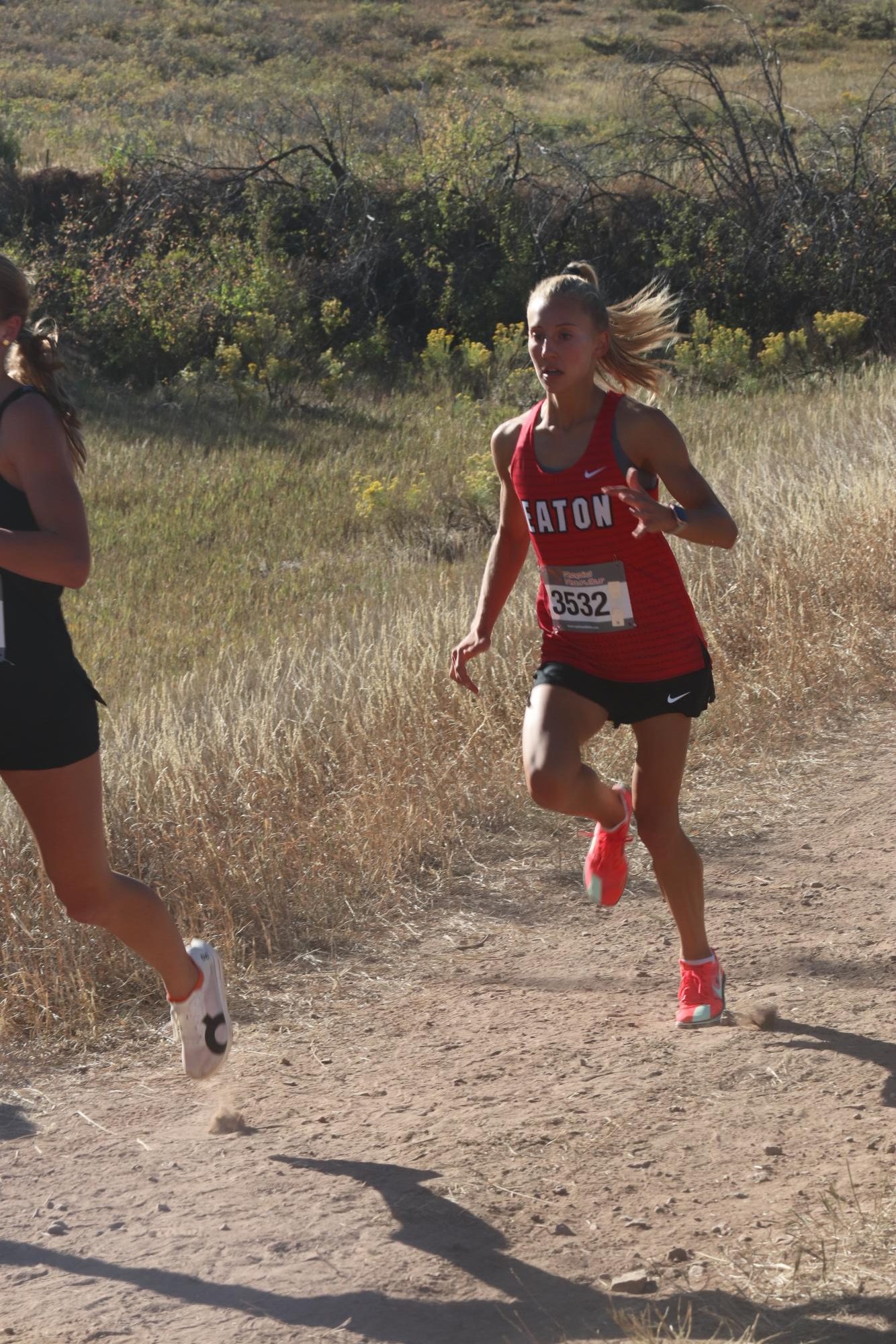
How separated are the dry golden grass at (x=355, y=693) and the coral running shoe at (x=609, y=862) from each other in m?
1.05

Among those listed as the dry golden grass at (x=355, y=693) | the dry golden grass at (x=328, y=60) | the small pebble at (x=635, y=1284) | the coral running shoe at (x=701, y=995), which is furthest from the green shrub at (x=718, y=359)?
the small pebble at (x=635, y=1284)

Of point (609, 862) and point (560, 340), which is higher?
point (560, 340)

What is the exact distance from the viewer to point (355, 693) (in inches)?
237

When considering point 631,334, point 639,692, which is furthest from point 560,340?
point 639,692

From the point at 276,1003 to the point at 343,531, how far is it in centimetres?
757

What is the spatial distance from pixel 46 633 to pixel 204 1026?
1.00 meters

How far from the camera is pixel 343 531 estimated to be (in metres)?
11.5

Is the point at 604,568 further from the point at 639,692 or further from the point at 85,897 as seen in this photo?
the point at 85,897

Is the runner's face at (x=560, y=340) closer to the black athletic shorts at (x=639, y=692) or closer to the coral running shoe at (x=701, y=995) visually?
the black athletic shorts at (x=639, y=692)

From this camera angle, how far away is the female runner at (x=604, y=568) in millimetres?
3400

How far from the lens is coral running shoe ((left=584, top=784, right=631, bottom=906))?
3.79 m

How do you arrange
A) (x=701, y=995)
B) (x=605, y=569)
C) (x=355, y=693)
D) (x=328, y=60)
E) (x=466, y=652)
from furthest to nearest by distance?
(x=328, y=60)
(x=355, y=693)
(x=466, y=652)
(x=701, y=995)
(x=605, y=569)

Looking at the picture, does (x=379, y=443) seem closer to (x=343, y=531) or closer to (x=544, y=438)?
(x=343, y=531)

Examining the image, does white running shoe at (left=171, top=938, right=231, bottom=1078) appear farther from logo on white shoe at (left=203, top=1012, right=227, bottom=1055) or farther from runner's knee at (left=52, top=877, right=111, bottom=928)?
runner's knee at (left=52, top=877, right=111, bottom=928)
